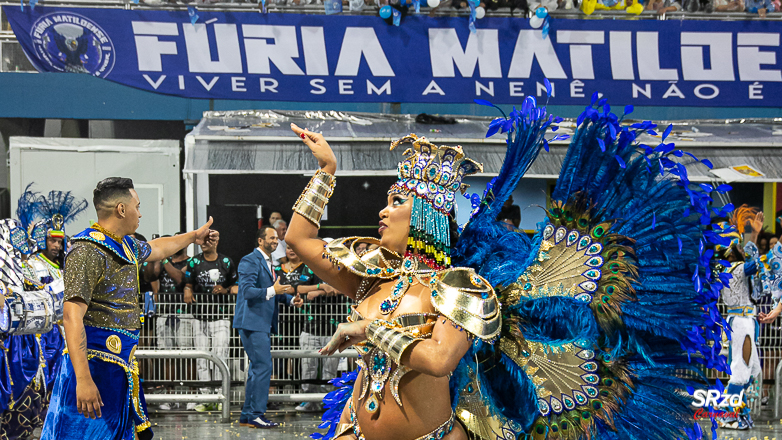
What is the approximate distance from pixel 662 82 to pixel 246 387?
5970 mm

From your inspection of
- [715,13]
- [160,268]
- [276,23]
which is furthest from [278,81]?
[715,13]

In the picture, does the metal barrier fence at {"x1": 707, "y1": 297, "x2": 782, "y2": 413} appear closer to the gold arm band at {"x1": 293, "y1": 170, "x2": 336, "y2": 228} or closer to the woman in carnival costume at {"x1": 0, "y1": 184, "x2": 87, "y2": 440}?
the gold arm band at {"x1": 293, "y1": 170, "x2": 336, "y2": 228}

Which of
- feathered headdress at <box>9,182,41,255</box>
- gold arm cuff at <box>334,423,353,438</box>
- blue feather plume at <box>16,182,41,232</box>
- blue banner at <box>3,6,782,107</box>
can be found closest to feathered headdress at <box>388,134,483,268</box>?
gold arm cuff at <box>334,423,353,438</box>

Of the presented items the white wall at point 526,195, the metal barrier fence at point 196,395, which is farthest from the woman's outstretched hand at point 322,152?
the white wall at point 526,195

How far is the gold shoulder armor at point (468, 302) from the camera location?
2523 mm

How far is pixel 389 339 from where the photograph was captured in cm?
248

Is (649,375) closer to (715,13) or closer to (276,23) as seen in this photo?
(276,23)

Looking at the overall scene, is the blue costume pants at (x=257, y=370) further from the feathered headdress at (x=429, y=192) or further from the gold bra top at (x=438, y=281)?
the feathered headdress at (x=429, y=192)

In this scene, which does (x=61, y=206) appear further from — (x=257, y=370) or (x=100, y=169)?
(x=257, y=370)

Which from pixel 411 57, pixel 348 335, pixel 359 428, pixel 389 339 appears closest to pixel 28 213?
pixel 411 57

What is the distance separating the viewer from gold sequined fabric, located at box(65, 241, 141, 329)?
131 inches

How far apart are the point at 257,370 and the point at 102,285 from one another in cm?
320

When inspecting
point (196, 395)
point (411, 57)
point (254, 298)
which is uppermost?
point (411, 57)

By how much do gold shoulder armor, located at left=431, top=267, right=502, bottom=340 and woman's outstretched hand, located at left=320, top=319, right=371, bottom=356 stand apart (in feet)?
0.87
